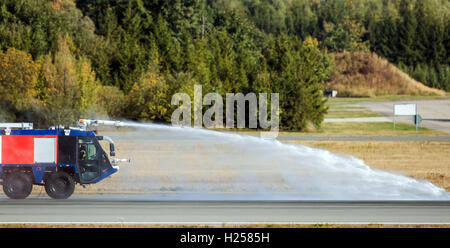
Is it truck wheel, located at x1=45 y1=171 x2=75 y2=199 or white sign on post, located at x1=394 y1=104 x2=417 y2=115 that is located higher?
white sign on post, located at x1=394 y1=104 x2=417 y2=115

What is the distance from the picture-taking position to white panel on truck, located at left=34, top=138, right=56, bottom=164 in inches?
902

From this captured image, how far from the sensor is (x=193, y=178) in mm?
32250

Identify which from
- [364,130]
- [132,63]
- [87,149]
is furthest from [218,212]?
[132,63]

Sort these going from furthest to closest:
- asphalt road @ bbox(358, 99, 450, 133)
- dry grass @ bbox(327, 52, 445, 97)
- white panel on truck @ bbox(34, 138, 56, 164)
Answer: dry grass @ bbox(327, 52, 445, 97), asphalt road @ bbox(358, 99, 450, 133), white panel on truck @ bbox(34, 138, 56, 164)

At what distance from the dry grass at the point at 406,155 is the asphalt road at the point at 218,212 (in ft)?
31.1

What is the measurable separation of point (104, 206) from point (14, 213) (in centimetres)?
301

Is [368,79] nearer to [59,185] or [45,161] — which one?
[59,185]

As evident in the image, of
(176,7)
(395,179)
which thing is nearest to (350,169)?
(395,179)

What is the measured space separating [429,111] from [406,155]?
42.9 meters

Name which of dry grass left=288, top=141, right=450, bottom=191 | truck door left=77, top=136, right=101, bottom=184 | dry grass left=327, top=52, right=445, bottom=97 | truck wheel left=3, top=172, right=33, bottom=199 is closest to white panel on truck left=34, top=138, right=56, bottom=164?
truck wheel left=3, top=172, right=33, bottom=199

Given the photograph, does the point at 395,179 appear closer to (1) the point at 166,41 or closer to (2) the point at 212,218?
(2) the point at 212,218

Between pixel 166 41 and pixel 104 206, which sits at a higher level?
pixel 166 41

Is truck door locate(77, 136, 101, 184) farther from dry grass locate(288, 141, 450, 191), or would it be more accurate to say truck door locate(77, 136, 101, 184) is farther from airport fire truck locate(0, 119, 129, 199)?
dry grass locate(288, 141, 450, 191)

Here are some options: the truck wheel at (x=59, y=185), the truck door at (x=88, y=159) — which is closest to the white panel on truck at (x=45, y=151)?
the truck wheel at (x=59, y=185)
